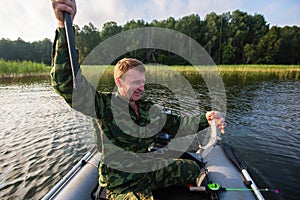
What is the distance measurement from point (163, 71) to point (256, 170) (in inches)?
650

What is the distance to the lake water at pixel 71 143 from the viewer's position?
3.58 metres

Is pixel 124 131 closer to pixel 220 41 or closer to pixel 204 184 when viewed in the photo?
pixel 204 184

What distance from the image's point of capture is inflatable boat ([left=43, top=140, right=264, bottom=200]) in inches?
76.7

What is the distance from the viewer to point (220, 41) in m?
54.1

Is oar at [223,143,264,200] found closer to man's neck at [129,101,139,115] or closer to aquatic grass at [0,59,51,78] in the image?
man's neck at [129,101,139,115]

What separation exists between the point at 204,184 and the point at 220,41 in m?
58.5

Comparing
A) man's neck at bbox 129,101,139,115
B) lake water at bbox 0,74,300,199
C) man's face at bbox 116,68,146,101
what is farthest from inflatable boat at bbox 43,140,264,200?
lake water at bbox 0,74,300,199

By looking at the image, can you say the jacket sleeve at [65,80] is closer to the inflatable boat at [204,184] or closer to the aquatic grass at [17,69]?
the inflatable boat at [204,184]

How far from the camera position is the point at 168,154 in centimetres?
257

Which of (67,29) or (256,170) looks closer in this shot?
(67,29)

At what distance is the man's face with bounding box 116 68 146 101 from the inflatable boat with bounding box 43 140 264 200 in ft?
3.44

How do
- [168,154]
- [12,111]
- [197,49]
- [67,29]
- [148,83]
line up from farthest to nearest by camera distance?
[197,49] → [148,83] → [12,111] → [168,154] → [67,29]

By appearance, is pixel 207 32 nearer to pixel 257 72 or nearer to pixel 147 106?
pixel 257 72

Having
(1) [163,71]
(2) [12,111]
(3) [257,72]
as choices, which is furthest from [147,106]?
(3) [257,72]
